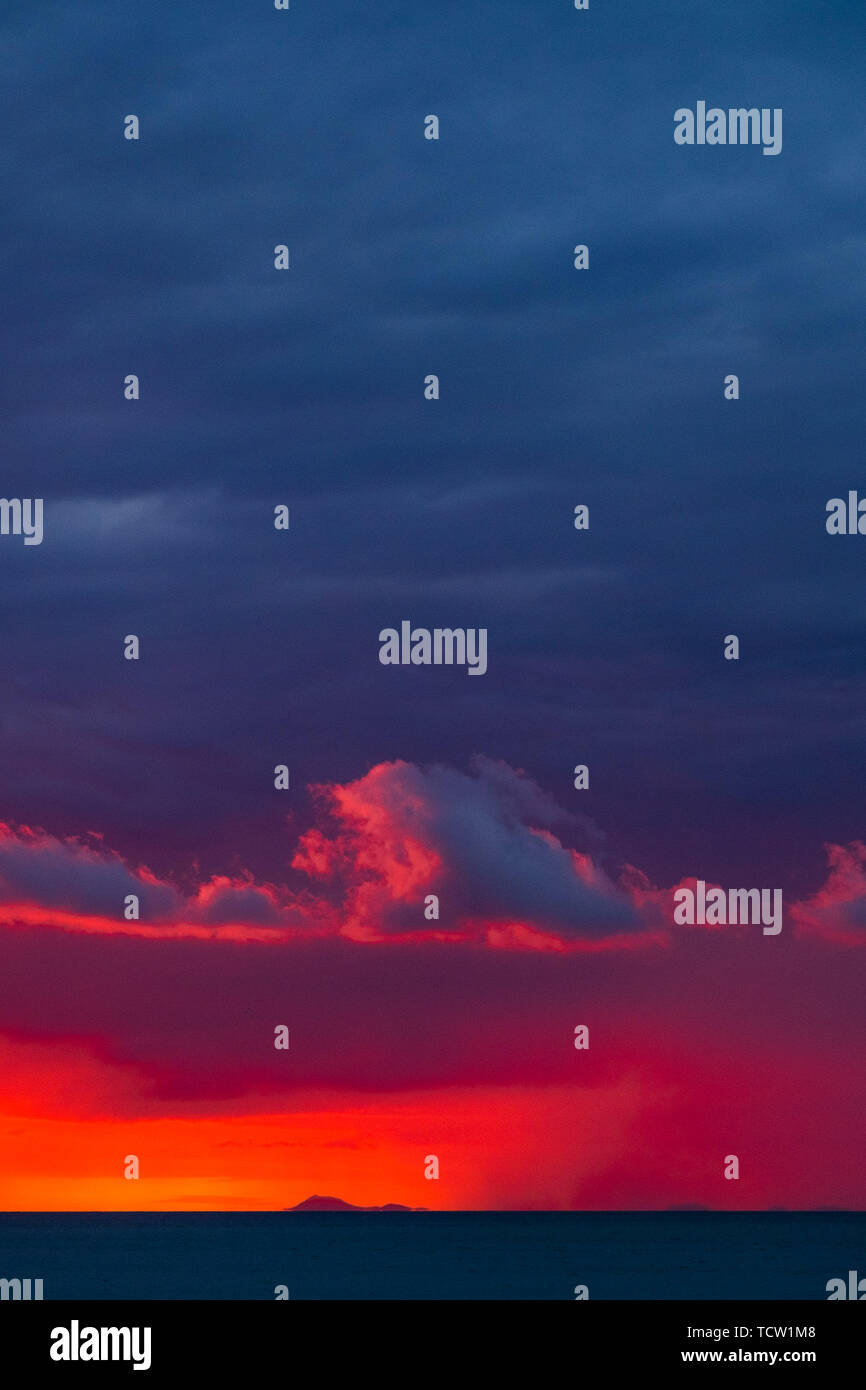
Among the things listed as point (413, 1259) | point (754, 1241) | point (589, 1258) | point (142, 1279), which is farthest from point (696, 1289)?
point (754, 1241)

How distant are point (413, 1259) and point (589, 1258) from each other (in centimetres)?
1942
